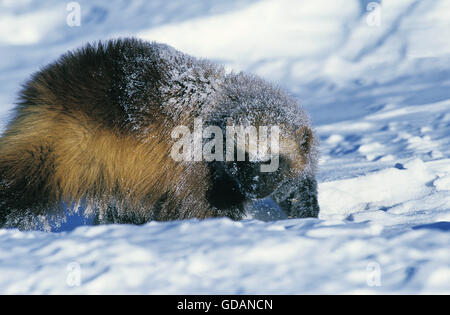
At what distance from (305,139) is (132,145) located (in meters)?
0.93

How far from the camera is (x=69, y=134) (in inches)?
98.5

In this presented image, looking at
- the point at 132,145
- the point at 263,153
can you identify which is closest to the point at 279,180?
the point at 263,153

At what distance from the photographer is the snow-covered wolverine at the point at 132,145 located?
8.22ft

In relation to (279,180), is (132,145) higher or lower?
higher

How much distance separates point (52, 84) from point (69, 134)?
0.33m

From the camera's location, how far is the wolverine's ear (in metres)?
2.71

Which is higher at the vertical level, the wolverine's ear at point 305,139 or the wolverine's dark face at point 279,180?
the wolverine's ear at point 305,139

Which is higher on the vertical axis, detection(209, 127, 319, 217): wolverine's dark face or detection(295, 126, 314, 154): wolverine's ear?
detection(295, 126, 314, 154): wolverine's ear

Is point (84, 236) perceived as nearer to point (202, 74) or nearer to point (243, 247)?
point (243, 247)

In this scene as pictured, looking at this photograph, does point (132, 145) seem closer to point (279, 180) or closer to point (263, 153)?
point (263, 153)

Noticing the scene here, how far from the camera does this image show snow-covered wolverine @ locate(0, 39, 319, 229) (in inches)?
98.7

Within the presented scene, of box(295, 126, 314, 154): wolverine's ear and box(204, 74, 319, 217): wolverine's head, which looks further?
box(295, 126, 314, 154): wolverine's ear

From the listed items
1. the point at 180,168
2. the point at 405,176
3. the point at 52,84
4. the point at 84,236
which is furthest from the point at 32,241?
the point at 405,176

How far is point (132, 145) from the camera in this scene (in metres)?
2.55
